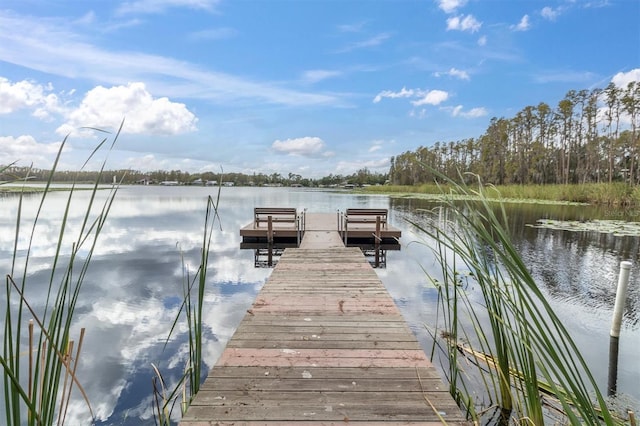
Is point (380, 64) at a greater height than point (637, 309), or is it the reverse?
point (380, 64)

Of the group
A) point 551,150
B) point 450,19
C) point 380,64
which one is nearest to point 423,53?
point 450,19

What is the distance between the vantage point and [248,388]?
6.55 ft

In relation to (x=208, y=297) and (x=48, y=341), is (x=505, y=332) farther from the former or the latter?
(x=208, y=297)

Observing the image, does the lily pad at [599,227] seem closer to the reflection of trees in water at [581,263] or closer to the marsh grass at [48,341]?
the reflection of trees in water at [581,263]

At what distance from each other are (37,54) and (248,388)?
6500 mm

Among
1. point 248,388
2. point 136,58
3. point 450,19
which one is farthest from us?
point 450,19

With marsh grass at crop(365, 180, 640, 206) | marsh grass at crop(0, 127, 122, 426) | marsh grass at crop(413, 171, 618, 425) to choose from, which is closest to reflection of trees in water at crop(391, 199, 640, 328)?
marsh grass at crop(413, 171, 618, 425)

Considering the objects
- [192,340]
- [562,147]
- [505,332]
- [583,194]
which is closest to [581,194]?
[583,194]

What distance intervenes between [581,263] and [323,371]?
7.58m

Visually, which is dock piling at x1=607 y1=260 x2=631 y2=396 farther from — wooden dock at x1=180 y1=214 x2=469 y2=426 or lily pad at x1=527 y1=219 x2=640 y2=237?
lily pad at x1=527 y1=219 x2=640 y2=237

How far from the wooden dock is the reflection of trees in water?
7.80ft

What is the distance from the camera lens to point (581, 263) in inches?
283

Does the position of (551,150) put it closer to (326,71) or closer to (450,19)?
(326,71)

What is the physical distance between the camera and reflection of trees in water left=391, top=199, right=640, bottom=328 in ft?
16.7
